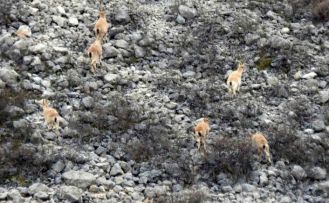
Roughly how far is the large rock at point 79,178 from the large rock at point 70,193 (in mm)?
219

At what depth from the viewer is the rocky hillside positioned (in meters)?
13.1

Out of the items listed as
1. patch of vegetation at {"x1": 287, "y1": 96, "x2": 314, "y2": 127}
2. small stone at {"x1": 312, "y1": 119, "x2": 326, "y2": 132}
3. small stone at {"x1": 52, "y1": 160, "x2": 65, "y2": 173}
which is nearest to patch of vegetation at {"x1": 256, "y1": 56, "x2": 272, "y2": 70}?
patch of vegetation at {"x1": 287, "y1": 96, "x2": 314, "y2": 127}

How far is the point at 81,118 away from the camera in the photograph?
14.6 metres

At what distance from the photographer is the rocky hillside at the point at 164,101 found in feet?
43.1

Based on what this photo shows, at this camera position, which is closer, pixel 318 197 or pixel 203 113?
pixel 318 197

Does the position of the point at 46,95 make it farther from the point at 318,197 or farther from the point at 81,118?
the point at 318,197

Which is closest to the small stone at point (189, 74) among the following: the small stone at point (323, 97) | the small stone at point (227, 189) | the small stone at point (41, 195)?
the small stone at point (323, 97)

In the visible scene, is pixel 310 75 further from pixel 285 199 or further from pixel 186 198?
pixel 186 198

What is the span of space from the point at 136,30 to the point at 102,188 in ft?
21.3

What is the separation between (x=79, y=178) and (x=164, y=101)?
3.61 m

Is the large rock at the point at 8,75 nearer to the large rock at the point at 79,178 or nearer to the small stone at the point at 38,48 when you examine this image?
the small stone at the point at 38,48

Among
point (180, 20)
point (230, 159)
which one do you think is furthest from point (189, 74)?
point (230, 159)

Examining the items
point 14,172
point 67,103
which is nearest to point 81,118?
point 67,103

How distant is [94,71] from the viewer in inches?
632
